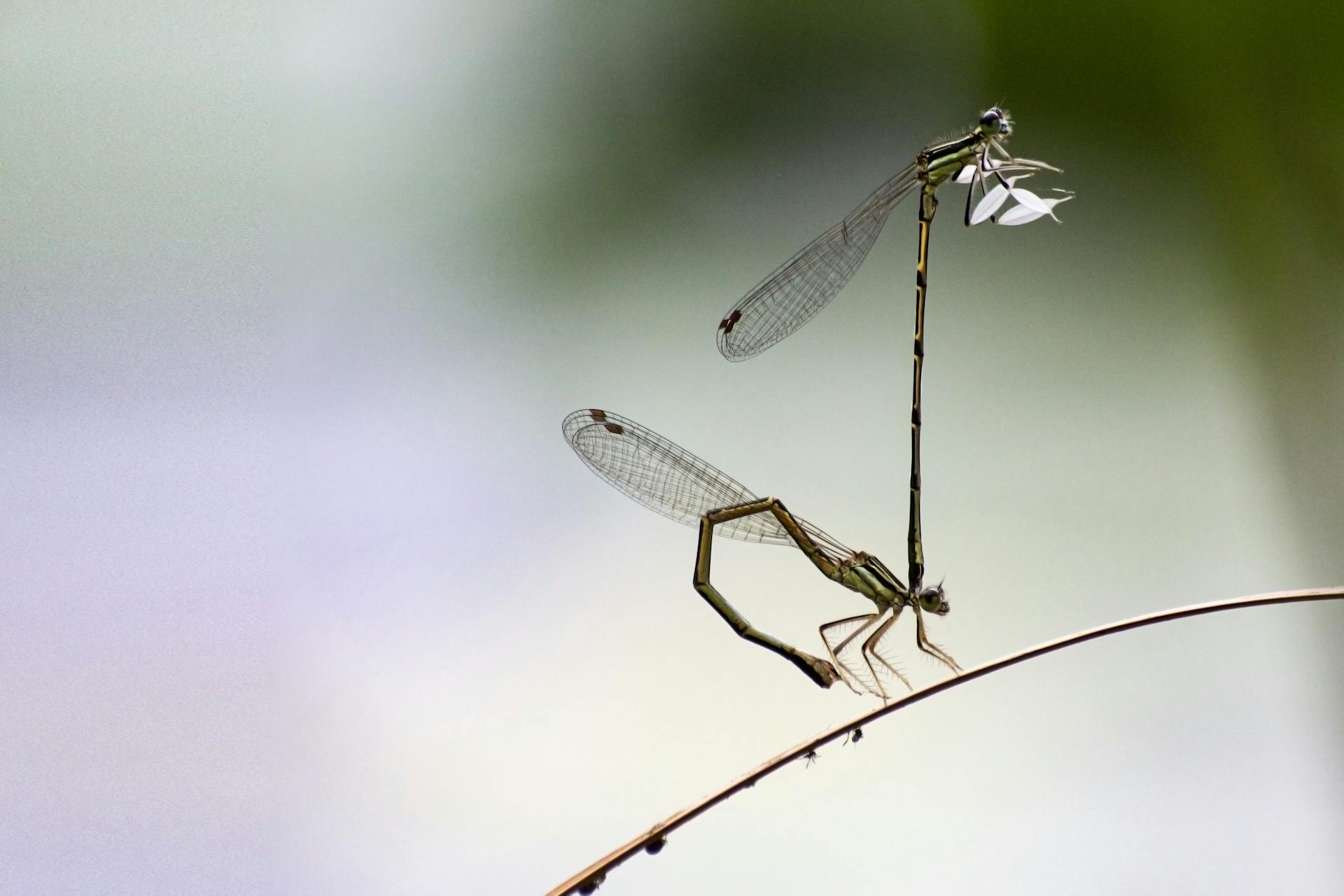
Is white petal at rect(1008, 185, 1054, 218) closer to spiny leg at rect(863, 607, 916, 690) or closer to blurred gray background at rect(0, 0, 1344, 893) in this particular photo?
spiny leg at rect(863, 607, 916, 690)

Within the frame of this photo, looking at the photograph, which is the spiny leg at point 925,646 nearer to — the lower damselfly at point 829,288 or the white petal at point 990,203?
the lower damselfly at point 829,288

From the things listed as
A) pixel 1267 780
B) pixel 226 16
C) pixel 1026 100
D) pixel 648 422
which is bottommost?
pixel 1267 780

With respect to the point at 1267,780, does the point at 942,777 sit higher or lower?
higher

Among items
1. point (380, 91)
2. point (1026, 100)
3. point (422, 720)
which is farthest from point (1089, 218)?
point (422, 720)

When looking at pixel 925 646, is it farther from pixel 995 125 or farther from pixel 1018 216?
pixel 995 125

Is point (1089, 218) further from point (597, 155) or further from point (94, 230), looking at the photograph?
point (94, 230)

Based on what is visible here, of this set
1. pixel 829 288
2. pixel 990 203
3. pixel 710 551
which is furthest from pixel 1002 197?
pixel 710 551

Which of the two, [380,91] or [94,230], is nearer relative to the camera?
[94,230]

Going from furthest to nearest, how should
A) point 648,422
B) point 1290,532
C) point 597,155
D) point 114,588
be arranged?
point 1290,532, point 597,155, point 648,422, point 114,588
